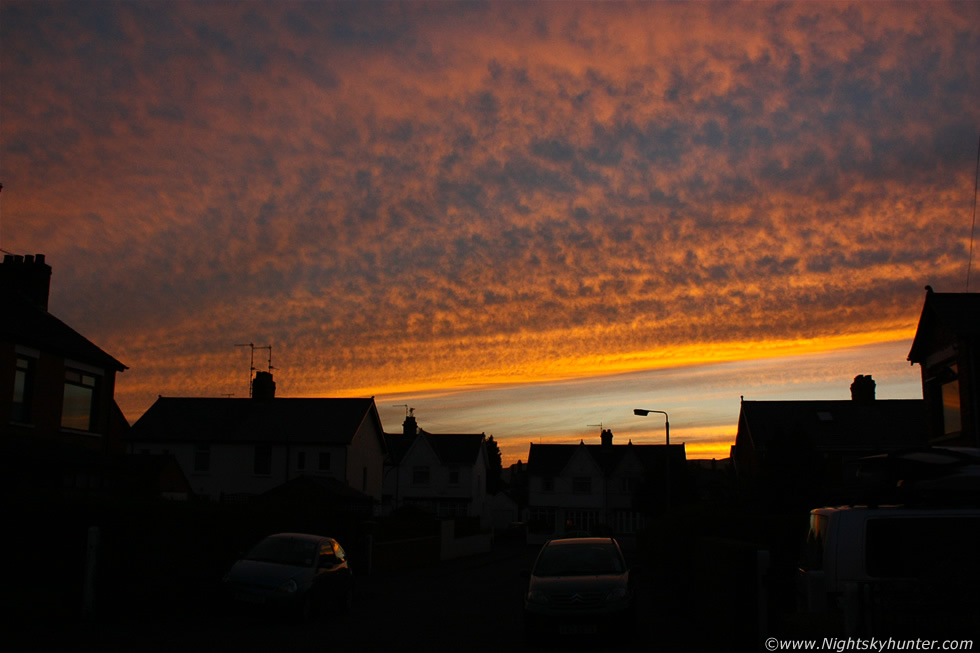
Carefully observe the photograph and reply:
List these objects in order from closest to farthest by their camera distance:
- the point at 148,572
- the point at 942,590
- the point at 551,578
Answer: the point at 942,590 → the point at 551,578 → the point at 148,572

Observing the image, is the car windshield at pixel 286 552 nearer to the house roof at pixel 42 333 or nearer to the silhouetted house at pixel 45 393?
the silhouetted house at pixel 45 393

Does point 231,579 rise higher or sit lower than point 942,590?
lower

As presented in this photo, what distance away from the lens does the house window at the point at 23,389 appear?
23377mm

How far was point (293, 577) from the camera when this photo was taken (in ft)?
50.8

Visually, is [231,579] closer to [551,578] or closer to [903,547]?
[551,578]

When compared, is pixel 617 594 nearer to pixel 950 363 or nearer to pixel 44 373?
pixel 950 363

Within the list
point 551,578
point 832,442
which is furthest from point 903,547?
point 832,442

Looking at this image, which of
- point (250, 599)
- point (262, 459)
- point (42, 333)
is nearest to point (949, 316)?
point (250, 599)

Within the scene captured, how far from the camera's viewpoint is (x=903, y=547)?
27.7 feet

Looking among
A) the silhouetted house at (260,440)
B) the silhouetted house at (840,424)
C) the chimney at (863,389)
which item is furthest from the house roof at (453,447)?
the chimney at (863,389)

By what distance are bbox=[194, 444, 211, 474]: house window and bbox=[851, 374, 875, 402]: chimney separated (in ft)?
144

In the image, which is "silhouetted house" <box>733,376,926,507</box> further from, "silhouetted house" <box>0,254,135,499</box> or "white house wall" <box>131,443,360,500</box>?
"silhouetted house" <box>0,254,135,499</box>

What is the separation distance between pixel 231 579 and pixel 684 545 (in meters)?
9.19

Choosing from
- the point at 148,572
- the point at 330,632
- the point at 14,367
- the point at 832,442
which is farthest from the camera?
the point at 832,442
